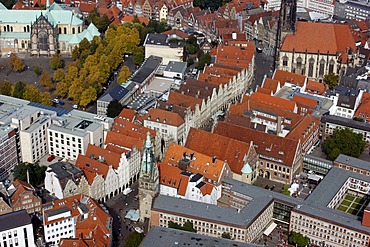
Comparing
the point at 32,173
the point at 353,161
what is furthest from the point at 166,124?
the point at 353,161

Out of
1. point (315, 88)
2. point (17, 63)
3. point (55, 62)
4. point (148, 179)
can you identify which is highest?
point (315, 88)

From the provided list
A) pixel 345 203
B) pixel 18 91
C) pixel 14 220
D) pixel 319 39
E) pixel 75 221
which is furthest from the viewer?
pixel 319 39

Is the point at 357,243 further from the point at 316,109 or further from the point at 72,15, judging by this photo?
the point at 72,15

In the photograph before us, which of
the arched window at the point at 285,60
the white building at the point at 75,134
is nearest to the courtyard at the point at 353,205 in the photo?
the white building at the point at 75,134

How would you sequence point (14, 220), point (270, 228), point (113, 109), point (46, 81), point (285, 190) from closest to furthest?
point (14, 220)
point (270, 228)
point (285, 190)
point (113, 109)
point (46, 81)

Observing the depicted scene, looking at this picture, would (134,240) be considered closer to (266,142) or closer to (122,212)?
(122,212)

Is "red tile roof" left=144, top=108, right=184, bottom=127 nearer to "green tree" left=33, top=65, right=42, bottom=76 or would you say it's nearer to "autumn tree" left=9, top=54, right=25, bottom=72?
"green tree" left=33, top=65, right=42, bottom=76
